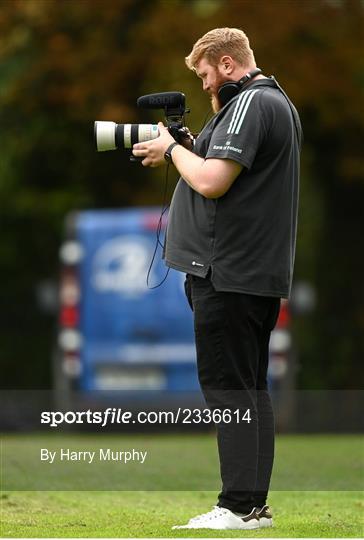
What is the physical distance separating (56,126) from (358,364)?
5.69 metres

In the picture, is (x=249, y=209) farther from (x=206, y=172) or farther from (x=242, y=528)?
(x=242, y=528)

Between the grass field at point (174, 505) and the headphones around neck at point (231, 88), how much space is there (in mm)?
1825

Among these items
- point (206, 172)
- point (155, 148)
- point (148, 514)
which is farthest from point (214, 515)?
point (155, 148)

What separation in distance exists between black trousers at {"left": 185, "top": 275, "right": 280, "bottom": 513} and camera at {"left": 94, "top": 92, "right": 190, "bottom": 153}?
0.72 meters

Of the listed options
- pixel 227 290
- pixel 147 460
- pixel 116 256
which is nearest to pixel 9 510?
pixel 227 290

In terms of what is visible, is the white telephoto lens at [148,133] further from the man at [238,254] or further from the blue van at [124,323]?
the blue van at [124,323]

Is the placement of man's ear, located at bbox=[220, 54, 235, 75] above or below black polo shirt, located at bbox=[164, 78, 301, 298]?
above

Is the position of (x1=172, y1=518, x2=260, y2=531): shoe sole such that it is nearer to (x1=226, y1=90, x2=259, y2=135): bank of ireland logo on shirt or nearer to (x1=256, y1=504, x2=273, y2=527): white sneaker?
(x1=256, y1=504, x2=273, y2=527): white sneaker

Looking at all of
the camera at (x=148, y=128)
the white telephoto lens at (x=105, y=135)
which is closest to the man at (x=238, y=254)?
the camera at (x=148, y=128)

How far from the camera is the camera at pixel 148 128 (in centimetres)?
704

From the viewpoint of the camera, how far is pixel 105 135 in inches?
281

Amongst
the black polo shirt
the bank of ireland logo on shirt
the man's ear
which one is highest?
the man's ear

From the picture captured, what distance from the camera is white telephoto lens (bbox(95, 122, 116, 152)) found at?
7.12 metres

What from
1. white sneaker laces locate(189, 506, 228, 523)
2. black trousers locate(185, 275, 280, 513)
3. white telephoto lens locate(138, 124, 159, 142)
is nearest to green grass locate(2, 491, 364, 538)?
white sneaker laces locate(189, 506, 228, 523)
